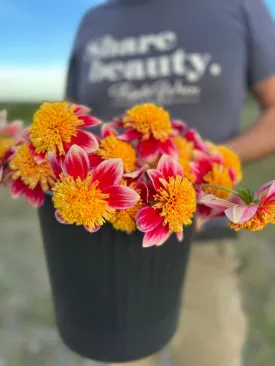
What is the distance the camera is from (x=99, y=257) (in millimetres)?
369

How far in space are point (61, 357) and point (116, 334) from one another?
19 centimetres

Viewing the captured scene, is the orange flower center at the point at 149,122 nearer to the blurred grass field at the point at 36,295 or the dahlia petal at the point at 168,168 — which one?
the dahlia petal at the point at 168,168

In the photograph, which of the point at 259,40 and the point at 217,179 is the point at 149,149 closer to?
the point at 217,179

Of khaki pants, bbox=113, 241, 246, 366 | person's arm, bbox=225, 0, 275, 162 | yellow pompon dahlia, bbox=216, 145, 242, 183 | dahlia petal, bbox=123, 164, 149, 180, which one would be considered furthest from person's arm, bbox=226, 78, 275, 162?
dahlia petal, bbox=123, 164, 149, 180

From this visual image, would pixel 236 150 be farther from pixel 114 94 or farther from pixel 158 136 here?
pixel 158 136

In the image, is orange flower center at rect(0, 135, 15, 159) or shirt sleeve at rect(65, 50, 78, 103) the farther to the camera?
shirt sleeve at rect(65, 50, 78, 103)

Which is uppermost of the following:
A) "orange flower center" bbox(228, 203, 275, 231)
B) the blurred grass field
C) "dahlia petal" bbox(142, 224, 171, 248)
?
"orange flower center" bbox(228, 203, 275, 231)

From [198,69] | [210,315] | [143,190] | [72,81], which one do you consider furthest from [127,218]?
[72,81]

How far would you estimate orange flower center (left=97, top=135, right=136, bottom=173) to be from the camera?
0.34 m

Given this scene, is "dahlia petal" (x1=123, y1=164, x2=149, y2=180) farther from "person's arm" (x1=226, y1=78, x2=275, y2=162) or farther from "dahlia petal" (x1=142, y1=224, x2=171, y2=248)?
"person's arm" (x1=226, y1=78, x2=275, y2=162)

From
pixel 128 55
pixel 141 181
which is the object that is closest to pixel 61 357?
pixel 141 181

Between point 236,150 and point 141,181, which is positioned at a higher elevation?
point 141,181

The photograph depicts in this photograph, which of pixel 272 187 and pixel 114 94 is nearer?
pixel 272 187

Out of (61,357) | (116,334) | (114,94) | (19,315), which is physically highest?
(114,94)
